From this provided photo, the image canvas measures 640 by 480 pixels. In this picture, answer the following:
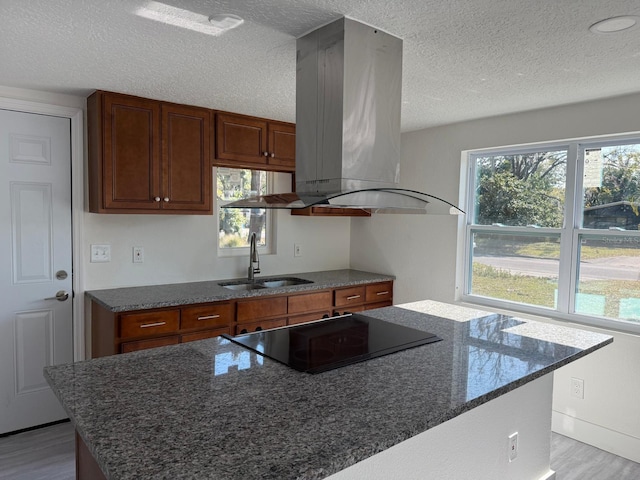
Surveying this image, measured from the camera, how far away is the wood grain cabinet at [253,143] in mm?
3393

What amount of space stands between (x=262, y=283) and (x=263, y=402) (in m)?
2.55

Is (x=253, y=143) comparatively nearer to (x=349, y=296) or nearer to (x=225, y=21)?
(x=349, y=296)

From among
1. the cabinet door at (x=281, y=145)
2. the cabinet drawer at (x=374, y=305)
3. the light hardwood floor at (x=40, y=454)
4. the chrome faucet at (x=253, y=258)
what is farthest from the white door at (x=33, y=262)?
the cabinet drawer at (x=374, y=305)

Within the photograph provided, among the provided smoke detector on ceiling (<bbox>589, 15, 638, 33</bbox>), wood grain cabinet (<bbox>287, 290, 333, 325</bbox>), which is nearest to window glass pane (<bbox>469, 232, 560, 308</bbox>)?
wood grain cabinet (<bbox>287, 290, 333, 325</bbox>)

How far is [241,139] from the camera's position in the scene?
3.49m

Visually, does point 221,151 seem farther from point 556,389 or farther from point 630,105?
point 556,389

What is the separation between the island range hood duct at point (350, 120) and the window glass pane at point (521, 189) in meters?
1.74

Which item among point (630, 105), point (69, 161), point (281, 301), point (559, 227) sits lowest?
point (281, 301)

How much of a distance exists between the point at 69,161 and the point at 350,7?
233 centimetres

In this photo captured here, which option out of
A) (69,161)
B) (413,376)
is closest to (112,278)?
(69,161)

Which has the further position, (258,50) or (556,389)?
(556,389)

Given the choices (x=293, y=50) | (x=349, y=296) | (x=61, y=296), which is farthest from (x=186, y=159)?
(x=349, y=296)

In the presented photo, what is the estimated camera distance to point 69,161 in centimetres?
311

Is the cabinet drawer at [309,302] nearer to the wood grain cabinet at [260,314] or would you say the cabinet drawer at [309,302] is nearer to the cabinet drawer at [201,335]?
the wood grain cabinet at [260,314]
